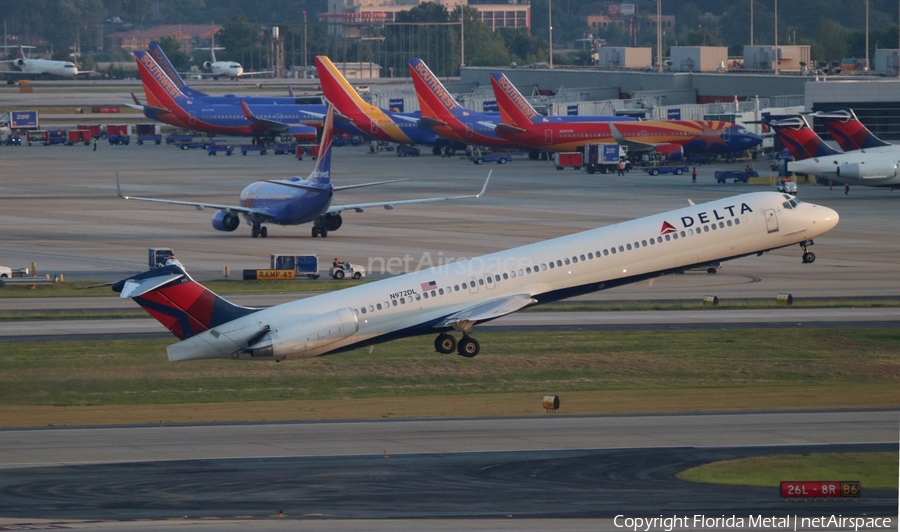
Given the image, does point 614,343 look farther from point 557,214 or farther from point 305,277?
point 557,214

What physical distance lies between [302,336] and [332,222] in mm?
50490

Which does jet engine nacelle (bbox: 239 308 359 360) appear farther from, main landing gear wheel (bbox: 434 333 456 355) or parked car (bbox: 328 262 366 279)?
parked car (bbox: 328 262 366 279)

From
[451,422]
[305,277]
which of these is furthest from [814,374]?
[305,277]

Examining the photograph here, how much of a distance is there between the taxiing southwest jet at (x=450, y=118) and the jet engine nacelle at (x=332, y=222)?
200 feet

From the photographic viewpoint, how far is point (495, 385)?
5803 centimetres

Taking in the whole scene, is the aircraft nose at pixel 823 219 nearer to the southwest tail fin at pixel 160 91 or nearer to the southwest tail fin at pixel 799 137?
the southwest tail fin at pixel 799 137

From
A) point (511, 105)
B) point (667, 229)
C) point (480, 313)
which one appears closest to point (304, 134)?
point (511, 105)

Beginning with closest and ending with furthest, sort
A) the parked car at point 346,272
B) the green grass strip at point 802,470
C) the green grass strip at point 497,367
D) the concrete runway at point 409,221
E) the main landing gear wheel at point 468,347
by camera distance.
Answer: the green grass strip at point 802,470 < the green grass strip at point 497,367 < the main landing gear wheel at point 468,347 < the parked car at point 346,272 < the concrete runway at point 409,221

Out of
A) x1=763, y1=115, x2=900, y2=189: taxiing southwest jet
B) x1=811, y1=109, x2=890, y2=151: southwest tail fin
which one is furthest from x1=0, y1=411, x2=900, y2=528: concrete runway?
x1=811, y1=109, x2=890, y2=151: southwest tail fin

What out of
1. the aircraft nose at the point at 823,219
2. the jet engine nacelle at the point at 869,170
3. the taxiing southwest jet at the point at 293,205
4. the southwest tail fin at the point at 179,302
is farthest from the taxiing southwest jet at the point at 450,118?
the southwest tail fin at the point at 179,302

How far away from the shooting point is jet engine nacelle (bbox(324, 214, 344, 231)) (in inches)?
4070

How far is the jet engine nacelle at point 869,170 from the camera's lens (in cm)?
11831

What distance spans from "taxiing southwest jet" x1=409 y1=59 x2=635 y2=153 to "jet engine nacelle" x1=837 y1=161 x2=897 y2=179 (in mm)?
47497

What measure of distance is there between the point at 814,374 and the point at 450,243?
41.6 metres
